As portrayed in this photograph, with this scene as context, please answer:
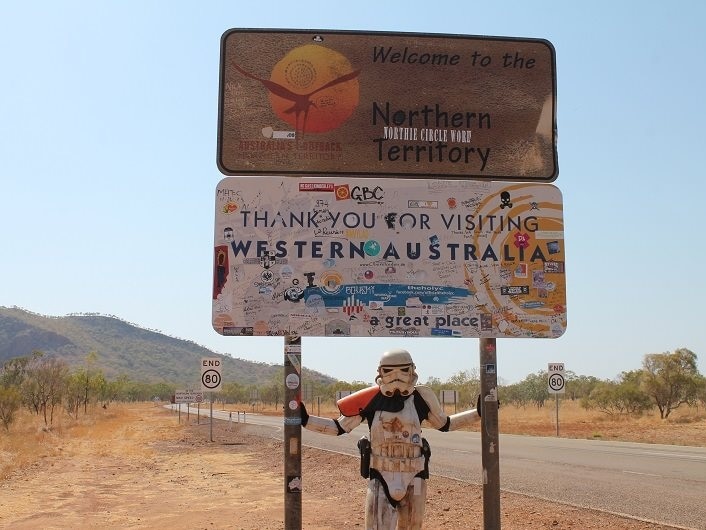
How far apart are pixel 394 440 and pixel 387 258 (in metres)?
1.49

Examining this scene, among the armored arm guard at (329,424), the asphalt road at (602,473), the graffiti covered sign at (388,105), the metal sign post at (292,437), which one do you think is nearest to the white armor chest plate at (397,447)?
the armored arm guard at (329,424)

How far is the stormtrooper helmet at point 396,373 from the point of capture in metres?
5.77

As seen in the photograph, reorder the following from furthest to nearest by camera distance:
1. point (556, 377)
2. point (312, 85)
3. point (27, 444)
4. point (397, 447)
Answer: point (27, 444) → point (556, 377) → point (312, 85) → point (397, 447)

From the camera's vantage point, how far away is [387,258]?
6.20 meters

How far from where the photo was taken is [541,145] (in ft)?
22.2

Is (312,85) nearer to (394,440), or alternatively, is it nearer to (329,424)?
(329,424)

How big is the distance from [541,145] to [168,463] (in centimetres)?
1597

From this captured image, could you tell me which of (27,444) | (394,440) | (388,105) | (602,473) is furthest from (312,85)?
(27,444)

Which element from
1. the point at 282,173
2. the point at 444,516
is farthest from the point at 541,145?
the point at 444,516

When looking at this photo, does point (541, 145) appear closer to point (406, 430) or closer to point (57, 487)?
point (406, 430)

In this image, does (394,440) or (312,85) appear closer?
(394,440)

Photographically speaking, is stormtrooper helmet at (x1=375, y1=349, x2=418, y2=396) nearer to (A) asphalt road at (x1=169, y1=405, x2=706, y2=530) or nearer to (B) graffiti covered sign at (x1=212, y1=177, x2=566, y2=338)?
(B) graffiti covered sign at (x1=212, y1=177, x2=566, y2=338)

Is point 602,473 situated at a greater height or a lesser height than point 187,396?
lesser

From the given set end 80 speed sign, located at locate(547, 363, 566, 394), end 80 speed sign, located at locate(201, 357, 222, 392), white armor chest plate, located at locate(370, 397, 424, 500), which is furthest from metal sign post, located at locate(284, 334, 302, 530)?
end 80 speed sign, located at locate(547, 363, 566, 394)
